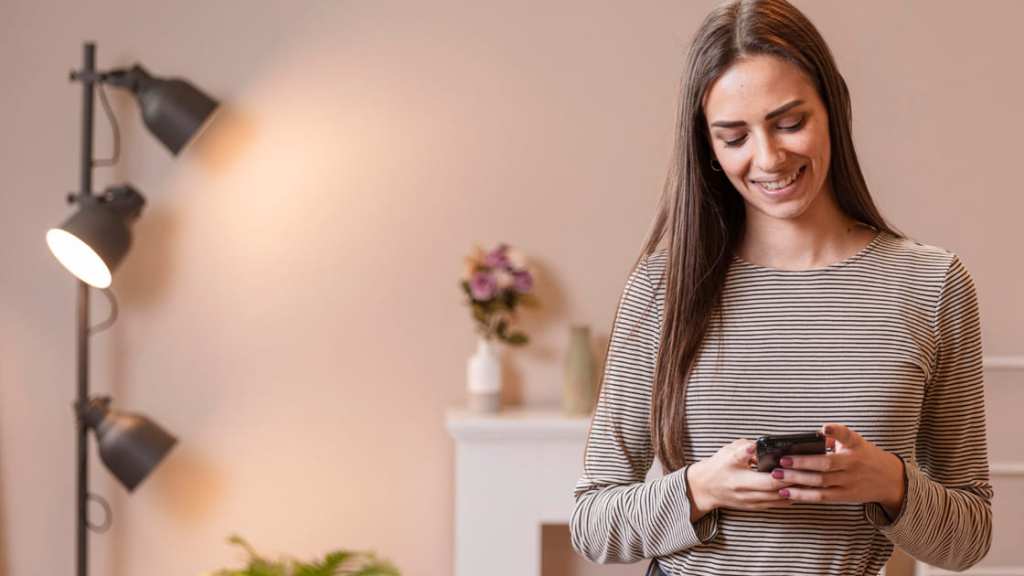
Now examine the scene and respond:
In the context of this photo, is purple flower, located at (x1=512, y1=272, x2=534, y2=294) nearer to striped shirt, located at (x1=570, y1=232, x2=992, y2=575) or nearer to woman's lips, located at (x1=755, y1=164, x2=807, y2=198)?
striped shirt, located at (x1=570, y1=232, x2=992, y2=575)

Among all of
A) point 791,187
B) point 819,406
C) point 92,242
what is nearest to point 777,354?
point 819,406

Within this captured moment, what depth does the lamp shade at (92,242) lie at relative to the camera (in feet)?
7.75

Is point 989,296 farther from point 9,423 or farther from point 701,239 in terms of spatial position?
point 9,423

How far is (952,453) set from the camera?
1.20 metres

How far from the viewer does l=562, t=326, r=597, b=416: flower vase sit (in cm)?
255

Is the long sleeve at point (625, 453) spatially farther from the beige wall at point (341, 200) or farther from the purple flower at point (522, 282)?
the beige wall at point (341, 200)

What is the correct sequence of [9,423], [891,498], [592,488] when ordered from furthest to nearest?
[9,423] < [592,488] < [891,498]

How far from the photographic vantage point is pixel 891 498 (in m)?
1.10

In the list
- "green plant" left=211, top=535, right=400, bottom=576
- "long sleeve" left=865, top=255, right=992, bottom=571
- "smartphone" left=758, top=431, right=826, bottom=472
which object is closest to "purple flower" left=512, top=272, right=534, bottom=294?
"green plant" left=211, top=535, right=400, bottom=576

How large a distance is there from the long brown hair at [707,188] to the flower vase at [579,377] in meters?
1.33

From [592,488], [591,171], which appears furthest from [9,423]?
[592,488]

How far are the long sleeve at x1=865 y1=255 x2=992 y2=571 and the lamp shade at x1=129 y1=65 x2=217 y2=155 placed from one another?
1771mm

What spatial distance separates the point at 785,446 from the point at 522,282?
1.54 meters

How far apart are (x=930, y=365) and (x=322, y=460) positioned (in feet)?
5.83
